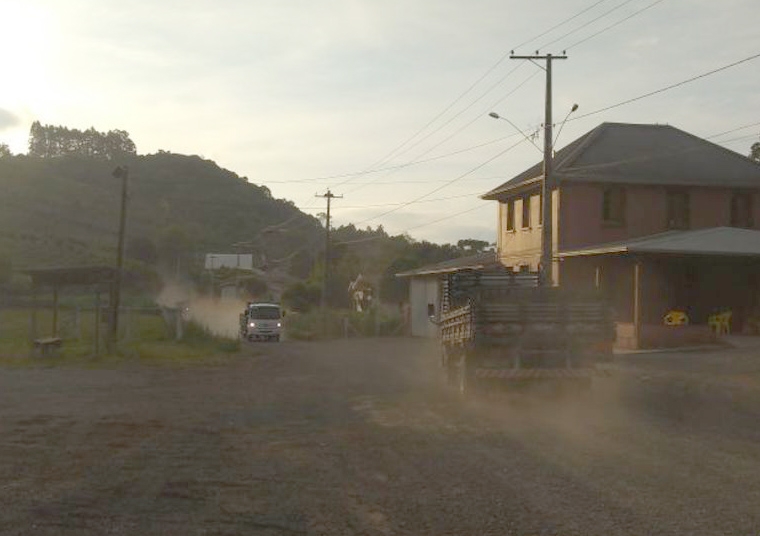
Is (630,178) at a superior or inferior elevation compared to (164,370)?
superior

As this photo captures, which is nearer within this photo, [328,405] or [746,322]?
[328,405]

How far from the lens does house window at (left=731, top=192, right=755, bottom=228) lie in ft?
130

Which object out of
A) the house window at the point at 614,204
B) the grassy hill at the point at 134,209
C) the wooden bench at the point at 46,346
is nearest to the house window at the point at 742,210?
the house window at the point at 614,204

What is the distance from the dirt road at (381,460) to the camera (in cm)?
780

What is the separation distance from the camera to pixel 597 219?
37.8m

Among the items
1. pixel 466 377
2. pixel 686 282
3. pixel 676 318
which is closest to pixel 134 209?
pixel 686 282

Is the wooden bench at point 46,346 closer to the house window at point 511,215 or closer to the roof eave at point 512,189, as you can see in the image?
the roof eave at point 512,189

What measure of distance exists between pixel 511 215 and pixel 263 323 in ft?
48.2

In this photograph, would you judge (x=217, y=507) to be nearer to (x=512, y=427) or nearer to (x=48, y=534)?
(x=48, y=534)

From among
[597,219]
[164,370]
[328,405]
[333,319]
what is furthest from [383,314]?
[328,405]

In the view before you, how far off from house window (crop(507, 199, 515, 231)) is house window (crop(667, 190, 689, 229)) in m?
7.19

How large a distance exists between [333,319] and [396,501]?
4664 centimetres

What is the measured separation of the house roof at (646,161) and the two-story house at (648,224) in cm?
6

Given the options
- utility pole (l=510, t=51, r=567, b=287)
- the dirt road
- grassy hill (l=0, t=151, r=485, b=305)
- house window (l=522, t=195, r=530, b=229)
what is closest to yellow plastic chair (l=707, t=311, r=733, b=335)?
utility pole (l=510, t=51, r=567, b=287)
